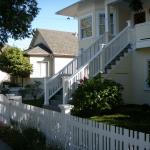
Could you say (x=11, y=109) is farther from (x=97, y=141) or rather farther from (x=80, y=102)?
(x=97, y=141)

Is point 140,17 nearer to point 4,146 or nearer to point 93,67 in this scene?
point 93,67

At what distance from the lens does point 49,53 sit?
38531 mm

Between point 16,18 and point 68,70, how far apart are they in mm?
10152

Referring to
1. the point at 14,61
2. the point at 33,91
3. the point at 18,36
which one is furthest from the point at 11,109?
the point at 14,61

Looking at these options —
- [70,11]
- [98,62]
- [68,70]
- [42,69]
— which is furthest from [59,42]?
[98,62]

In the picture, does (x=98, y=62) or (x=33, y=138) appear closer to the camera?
(x=33, y=138)

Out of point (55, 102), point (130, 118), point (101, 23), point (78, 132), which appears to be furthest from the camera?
point (101, 23)

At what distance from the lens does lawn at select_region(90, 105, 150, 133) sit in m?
12.0

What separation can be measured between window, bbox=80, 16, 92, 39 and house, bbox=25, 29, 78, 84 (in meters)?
10.8

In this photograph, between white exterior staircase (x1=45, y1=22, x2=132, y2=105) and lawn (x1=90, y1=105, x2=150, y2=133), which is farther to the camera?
white exterior staircase (x1=45, y1=22, x2=132, y2=105)

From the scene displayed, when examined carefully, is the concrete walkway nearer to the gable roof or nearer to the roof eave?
the roof eave

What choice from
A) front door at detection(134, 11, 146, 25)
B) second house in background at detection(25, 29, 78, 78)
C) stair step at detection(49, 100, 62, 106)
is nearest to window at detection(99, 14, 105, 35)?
front door at detection(134, 11, 146, 25)

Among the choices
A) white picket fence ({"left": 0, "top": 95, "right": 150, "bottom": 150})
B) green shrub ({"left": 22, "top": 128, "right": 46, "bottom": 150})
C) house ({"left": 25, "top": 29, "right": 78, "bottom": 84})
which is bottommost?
green shrub ({"left": 22, "top": 128, "right": 46, "bottom": 150})

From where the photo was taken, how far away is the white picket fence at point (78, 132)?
21.7 ft
